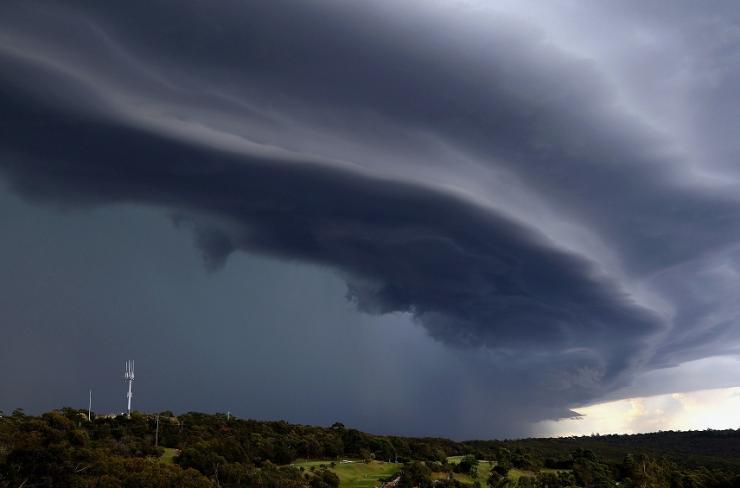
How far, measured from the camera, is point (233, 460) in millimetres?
106938

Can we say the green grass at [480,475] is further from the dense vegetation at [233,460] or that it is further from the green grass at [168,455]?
the green grass at [168,455]

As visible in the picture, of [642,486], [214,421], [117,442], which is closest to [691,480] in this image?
[642,486]

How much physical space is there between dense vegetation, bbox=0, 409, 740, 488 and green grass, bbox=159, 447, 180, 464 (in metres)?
0.39

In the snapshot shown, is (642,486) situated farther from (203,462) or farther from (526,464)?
(203,462)

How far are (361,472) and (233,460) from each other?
23.6 m

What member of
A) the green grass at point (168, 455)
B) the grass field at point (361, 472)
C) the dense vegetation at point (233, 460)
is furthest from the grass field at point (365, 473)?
the green grass at point (168, 455)

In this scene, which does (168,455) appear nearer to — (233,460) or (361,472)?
(233,460)

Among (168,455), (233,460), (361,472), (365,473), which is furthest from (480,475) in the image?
(168,455)

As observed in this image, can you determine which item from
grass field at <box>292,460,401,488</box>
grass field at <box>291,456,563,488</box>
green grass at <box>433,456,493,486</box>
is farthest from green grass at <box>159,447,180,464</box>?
green grass at <box>433,456,493,486</box>

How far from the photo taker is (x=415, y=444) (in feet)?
552

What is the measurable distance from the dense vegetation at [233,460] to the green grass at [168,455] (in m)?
0.39

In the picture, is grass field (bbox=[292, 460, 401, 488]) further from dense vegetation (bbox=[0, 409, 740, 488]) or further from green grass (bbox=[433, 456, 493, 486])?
green grass (bbox=[433, 456, 493, 486])

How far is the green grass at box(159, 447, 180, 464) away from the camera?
103750mm

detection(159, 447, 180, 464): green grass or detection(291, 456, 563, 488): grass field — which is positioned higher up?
detection(159, 447, 180, 464): green grass
